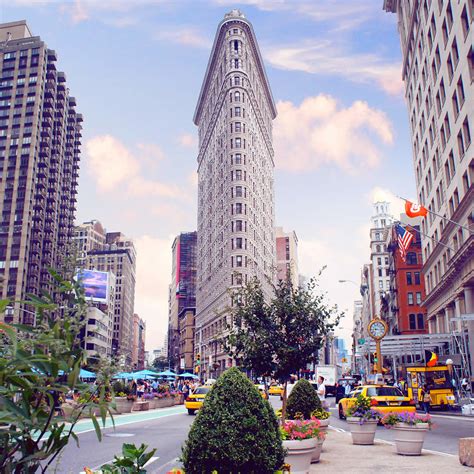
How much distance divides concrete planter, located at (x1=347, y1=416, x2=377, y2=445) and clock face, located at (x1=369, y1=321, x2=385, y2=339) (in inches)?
747

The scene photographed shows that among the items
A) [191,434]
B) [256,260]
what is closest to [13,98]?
[256,260]

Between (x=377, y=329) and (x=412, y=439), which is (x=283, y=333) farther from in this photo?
(x=377, y=329)

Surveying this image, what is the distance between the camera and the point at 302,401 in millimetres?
16453

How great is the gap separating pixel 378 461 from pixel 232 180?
83964 mm

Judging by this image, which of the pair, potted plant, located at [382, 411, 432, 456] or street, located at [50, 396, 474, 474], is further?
potted plant, located at [382, 411, 432, 456]

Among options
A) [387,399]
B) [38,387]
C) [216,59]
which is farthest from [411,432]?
[216,59]

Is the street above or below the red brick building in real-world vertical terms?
below

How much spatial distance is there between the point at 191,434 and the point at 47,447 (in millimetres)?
3937

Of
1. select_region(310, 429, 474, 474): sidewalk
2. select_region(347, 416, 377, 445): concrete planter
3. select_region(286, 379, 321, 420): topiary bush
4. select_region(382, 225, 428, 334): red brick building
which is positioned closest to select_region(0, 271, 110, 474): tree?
select_region(310, 429, 474, 474): sidewalk

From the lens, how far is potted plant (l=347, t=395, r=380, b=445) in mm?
16812

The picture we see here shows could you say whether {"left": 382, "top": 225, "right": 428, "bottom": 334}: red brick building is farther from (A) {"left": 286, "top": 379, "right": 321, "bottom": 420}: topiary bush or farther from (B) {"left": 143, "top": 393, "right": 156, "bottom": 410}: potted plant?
(A) {"left": 286, "top": 379, "right": 321, "bottom": 420}: topiary bush

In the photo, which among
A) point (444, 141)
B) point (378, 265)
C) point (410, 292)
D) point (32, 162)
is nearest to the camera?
point (444, 141)

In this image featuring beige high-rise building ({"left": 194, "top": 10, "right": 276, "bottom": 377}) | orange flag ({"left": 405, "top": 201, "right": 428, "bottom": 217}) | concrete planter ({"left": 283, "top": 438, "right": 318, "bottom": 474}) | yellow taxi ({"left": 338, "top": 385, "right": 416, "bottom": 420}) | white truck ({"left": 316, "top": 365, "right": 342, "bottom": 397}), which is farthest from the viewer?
beige high-rise building ({"left": 194, "top": 10, "right": 276, "bottom": 377})

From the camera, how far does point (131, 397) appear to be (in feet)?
115
